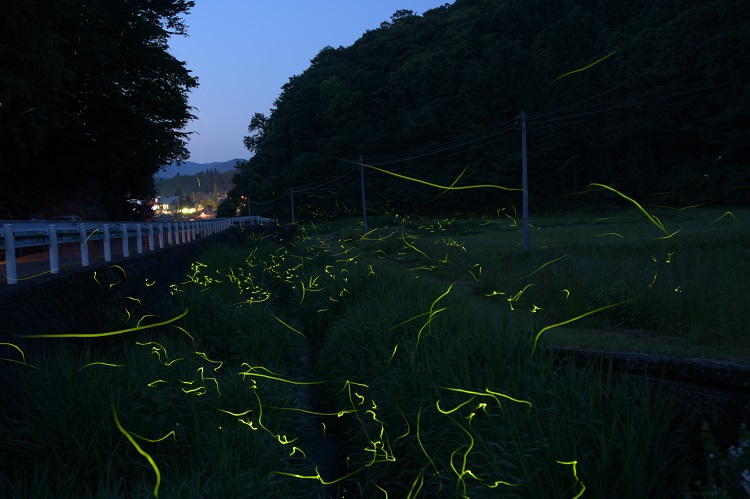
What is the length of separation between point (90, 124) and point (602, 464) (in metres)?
28.9

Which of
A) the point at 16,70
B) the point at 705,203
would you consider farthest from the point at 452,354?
the point at 705,203

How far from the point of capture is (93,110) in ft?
91.3

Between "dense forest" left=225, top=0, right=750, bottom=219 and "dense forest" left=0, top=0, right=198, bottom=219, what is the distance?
36.3 ft

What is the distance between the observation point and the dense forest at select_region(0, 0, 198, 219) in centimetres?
1972

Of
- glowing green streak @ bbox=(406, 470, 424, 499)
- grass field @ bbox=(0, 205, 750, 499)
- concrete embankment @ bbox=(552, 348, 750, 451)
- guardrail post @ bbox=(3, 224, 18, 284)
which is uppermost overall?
guardrail post @ bbox=(3, 224, 18, 284)

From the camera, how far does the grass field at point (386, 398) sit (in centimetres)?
443

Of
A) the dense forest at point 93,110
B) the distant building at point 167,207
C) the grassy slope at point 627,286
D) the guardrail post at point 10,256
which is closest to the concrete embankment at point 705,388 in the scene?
the grassy slope at point 627,286

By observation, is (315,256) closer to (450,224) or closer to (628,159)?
(450,224)

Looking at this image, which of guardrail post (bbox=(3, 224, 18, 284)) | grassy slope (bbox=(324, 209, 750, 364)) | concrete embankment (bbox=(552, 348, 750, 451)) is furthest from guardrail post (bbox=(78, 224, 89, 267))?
concrete embankment (bbox=(552, 348, 750, 451))

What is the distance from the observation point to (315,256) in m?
22.5

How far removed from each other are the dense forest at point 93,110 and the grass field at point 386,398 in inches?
470

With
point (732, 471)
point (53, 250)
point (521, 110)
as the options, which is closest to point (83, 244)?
point (53, 250)

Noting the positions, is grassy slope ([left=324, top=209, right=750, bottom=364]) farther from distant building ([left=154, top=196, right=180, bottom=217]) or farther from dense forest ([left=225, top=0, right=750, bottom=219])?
distant building ([left=154, top=196, right=180, bottom=217])

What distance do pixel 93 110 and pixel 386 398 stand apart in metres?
25.8
